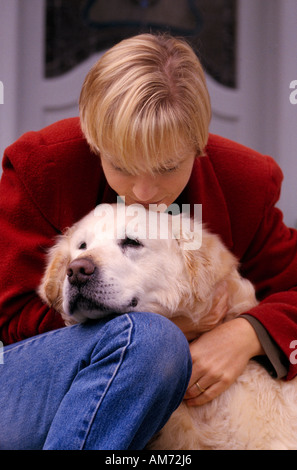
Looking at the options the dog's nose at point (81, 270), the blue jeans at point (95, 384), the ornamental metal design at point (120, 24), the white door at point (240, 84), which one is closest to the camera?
the blue jeans at point (95, 384)

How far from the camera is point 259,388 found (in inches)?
59.2

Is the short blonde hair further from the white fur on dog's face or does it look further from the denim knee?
the denim knee

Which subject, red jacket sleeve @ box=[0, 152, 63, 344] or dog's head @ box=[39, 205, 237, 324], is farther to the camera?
red jacket sleeve @ box=[0, 152, 63, 344]

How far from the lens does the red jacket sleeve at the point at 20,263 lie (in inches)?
62.9

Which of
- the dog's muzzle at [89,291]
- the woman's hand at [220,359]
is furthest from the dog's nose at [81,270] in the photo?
the woman's hand at [220,359]

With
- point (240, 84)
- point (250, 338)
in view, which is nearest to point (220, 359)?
point (250, 338)

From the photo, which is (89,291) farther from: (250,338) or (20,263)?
(250,338)

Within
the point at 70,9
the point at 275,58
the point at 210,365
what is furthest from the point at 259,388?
the point at 70,9

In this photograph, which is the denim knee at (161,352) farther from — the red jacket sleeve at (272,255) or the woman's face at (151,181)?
the red jacket sleeve at (272,255)

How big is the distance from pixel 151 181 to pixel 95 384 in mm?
581

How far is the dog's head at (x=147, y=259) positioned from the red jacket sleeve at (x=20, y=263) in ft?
0.16

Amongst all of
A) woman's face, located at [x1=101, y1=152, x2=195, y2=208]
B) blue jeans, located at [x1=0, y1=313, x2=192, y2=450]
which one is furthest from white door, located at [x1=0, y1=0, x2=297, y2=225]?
blue jeans, located at [x1=0, y1=313, x2=192, y2=450]

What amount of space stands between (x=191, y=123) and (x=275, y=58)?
2129mm

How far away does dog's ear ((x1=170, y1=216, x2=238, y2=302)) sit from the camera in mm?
1555
